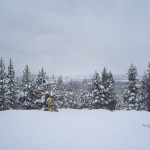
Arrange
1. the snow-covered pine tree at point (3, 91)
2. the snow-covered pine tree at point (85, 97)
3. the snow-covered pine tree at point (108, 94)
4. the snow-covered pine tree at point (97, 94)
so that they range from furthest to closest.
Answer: the snow-covered pine tree at point (85, 97)
the snow-covered pine tree at point (108, 94)
the snow-covered pine tree at point (97, 94)
the snow-covered pine tree at point (3, 91)

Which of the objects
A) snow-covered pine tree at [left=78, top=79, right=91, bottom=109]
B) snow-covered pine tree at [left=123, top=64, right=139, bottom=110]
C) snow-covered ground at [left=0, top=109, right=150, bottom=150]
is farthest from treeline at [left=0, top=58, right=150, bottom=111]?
snow-covered ground at [left=0, top=109, right=150, bottom=150]

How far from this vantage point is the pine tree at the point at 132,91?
144 feet

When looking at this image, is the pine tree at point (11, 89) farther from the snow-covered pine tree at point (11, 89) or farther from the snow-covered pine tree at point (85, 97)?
the snow-covered pine tree at point (85, 97)

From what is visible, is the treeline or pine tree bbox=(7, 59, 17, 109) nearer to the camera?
the treeline

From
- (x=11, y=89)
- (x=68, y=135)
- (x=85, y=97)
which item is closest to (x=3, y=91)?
(x=11, y=89)

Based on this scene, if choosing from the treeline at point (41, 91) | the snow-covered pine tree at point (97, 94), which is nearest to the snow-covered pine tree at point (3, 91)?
the treeline at point (41, 91)

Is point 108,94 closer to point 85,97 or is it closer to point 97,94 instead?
point 97,94

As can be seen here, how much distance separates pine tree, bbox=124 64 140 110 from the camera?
4394 cm

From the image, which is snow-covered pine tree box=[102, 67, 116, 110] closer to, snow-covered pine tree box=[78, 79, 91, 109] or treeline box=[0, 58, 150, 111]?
treeline box=[0, 58, 150, 111]

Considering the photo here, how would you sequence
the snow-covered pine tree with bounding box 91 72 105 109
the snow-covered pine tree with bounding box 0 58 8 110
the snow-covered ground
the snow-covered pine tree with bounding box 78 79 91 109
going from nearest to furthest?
the snow-covered ground, the snow-covered pine tree with bounding box 0 58 8 110, the snow-covered pine tree with bounding box 91 72 105 109, the snow-covered pine tree with bounding box 78 79 91 109

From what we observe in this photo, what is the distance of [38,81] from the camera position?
43344mm

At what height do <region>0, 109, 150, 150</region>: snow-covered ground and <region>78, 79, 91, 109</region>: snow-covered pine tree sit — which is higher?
<region>0, 109, 150, 150</region>: snow-covered ground

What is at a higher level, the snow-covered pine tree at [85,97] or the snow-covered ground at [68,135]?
the snow-covered ground at [68,135]

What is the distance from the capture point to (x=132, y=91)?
1767 inches
